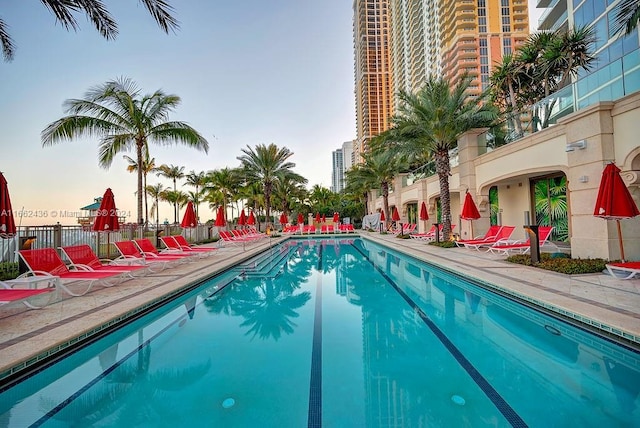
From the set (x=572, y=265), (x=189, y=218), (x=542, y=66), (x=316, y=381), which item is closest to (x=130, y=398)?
(x=316, y=381)

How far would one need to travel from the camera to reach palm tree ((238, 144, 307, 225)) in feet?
79.9

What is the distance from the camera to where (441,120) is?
12.4m

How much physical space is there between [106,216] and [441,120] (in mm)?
12278

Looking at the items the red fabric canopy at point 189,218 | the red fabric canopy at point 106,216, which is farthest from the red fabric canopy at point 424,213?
the red fabric canopy at point 106,216

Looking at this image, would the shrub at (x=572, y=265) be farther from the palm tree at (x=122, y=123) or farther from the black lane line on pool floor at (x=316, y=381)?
the palm tree at (x=122, y=123)

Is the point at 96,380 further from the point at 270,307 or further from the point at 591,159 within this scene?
the point at 591,159

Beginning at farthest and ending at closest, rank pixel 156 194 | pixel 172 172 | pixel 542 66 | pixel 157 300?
pixel 156 194 → pixel 172 172 → pixel 542 66 → pixel 157 300

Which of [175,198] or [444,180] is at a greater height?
[175,198]

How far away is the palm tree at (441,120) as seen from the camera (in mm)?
12102

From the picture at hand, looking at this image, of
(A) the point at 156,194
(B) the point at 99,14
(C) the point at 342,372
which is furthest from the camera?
(A) the point at 156,194

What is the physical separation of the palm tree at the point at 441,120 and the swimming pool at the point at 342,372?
844 cm

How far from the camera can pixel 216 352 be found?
4.09m

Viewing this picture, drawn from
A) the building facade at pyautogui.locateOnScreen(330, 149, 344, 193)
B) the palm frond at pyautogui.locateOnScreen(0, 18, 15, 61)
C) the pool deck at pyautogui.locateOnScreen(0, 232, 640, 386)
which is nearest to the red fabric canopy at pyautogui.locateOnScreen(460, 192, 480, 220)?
the pool deck at pyautogui.locateOnScreen(0, 232, 640, 386)

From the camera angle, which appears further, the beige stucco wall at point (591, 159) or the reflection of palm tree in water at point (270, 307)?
the beige stucco wall at point (591, 159)
